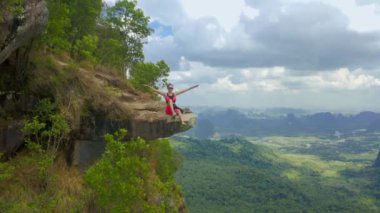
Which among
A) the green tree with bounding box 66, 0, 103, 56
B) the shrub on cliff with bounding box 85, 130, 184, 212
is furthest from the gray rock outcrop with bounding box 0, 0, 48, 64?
the green tree with bounding box 66, 0, 103, 56

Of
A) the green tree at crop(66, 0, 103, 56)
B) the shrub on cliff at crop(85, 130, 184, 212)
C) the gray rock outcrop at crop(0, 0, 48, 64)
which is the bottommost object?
the shrub on cliff at crop(85, 130, 184, 212)

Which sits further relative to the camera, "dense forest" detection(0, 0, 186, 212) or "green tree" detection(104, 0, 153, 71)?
"green tree" detection(104, 0, 153, 71)

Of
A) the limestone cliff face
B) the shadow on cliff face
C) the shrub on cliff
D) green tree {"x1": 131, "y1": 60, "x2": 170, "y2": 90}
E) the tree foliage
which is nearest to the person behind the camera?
the shrub on cliff

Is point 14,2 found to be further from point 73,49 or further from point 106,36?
point 106,36

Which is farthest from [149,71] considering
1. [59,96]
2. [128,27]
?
[59,96]

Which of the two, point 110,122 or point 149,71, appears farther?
point 149,71

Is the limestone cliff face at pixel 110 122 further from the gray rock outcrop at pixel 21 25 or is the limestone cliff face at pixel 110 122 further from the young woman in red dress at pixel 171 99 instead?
the gray rock outcrop at pixel 21 25

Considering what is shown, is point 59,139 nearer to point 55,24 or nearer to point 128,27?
point 55,24

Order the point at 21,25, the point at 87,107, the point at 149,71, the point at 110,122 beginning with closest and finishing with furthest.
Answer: the point at 21,25, the point at 87,107, the point at 110,122, the point at 149,71

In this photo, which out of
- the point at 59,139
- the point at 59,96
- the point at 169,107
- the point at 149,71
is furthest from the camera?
the point at 149,71

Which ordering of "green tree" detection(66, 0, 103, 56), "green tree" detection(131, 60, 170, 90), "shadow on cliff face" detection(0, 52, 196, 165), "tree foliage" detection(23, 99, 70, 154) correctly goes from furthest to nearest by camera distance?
"green tree" detection(131, 60, 170, 90)
"green tree" detection(66, 0, 103, 56)
"shadow on cliff face" detection(0, 52, 196, 165)
"tree foliage" detection(23, 99, 70, 154)

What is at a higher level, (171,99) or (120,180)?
(171,99)

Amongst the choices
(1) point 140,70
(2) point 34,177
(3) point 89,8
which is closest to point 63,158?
(2) point 34,177

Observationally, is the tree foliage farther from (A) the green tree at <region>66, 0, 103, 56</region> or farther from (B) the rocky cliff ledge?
(A) the green tree at <region>66, 0, 103, 56</region>
